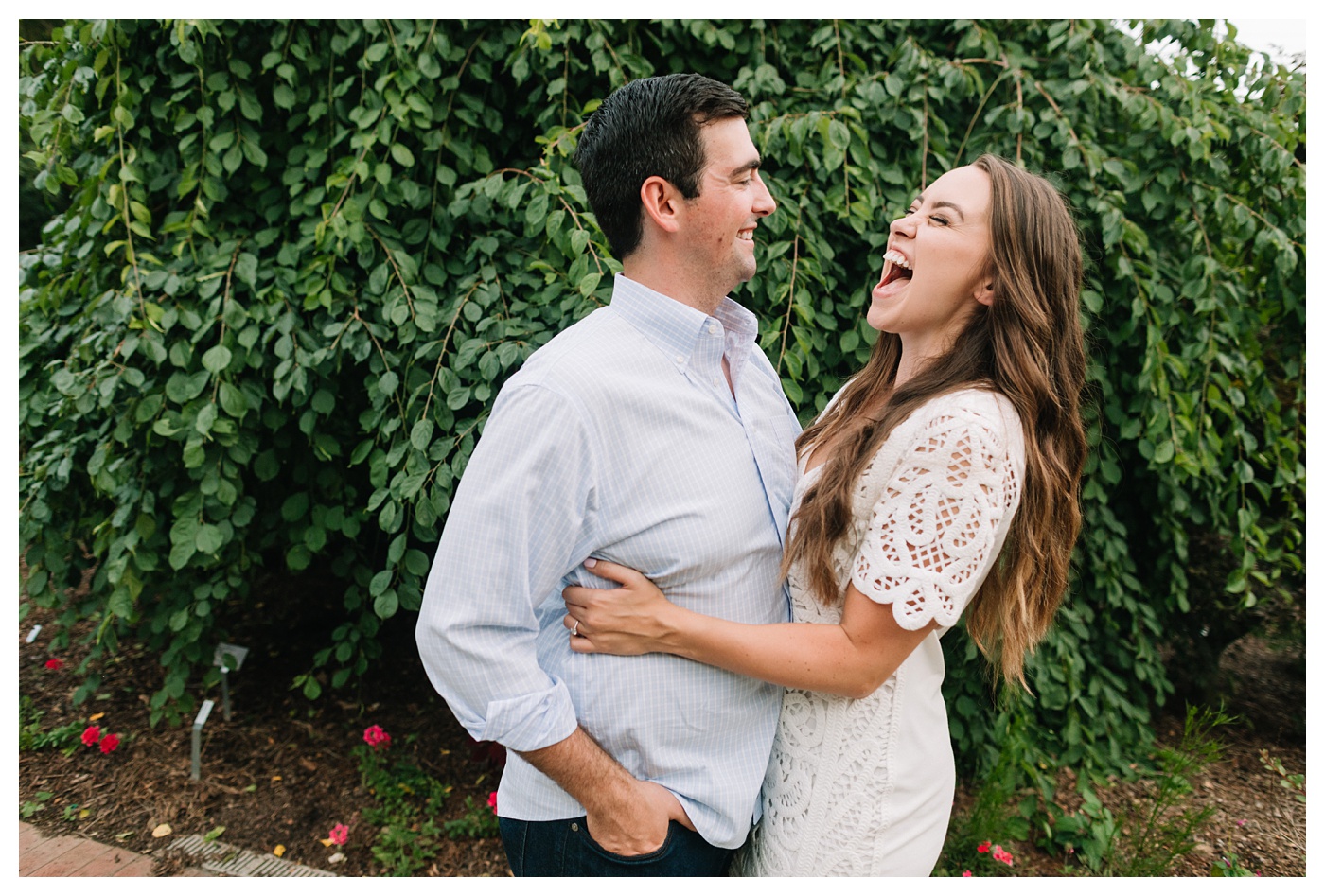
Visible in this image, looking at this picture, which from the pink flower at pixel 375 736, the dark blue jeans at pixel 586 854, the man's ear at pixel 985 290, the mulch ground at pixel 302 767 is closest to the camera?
the dark blue jeans at pixel 586 854

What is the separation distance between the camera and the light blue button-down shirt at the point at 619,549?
46.0 inches

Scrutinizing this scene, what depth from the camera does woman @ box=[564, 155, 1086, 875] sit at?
4.00 feet

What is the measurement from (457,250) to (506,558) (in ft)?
5.56

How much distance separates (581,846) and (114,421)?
82.3 inches

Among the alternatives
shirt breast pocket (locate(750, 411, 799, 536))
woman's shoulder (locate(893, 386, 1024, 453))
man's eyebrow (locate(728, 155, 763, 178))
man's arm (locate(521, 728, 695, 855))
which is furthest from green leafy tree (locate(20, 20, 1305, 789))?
man's arm (locate(521, 728, 695, 855))

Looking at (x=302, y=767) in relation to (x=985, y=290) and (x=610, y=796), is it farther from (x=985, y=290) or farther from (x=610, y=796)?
(x=985, y=290)

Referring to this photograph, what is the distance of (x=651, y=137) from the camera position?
4.48 feet

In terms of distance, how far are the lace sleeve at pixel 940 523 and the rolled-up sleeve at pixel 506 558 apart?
44 cm

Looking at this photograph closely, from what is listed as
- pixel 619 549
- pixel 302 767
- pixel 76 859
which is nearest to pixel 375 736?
Answer: pixel 302 767

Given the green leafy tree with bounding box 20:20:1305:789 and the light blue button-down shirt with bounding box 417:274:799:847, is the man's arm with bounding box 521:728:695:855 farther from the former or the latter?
the green leafy tree with bounding box 20:20:1305:789

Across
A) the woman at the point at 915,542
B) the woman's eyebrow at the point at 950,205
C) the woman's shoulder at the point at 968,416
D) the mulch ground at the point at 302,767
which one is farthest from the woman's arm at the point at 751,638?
the mulch ground at the point at 302,767

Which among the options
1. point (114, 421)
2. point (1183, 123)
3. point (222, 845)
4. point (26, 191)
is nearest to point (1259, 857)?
point (1183, 123)

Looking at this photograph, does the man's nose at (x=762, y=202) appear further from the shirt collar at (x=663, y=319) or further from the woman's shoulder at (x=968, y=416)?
the woman's shoulder at (x=968, y=416)

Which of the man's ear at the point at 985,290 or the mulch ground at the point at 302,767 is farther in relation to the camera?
the mulch ground at the point at 302,767
